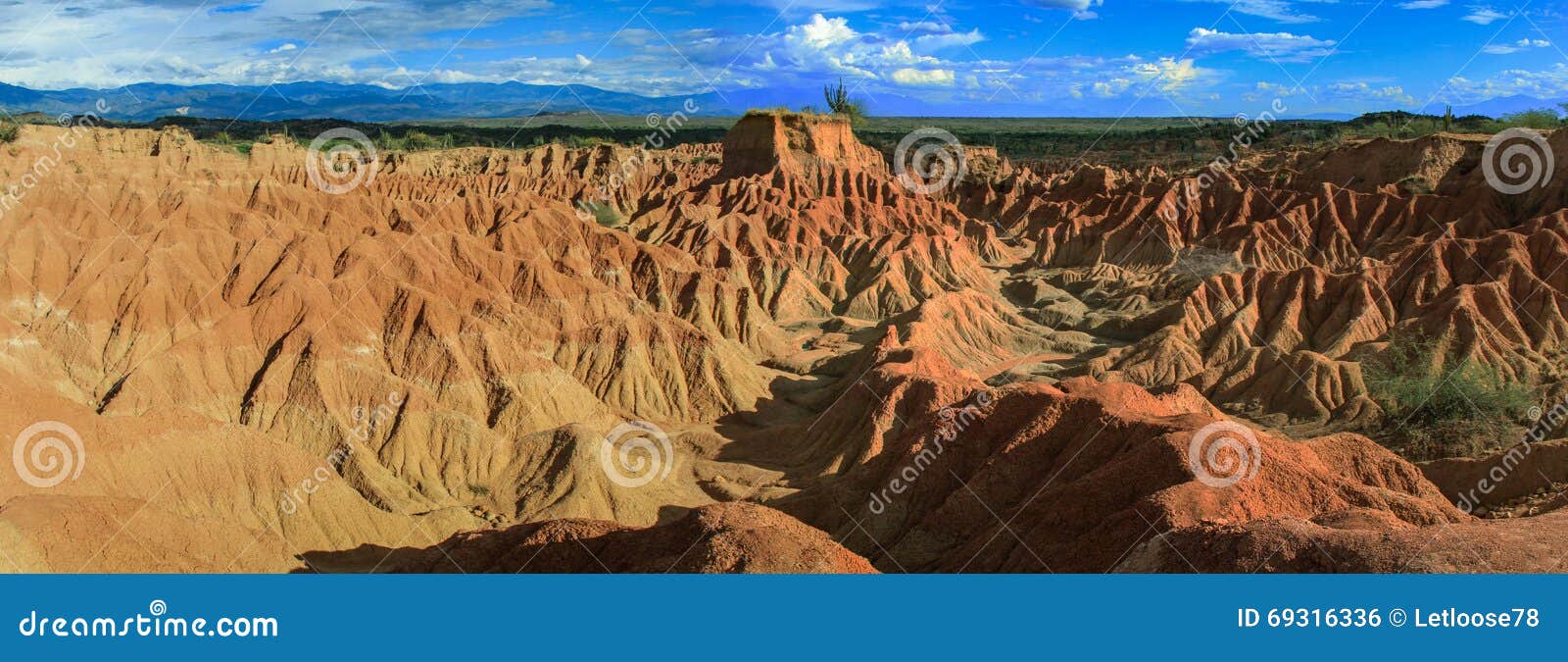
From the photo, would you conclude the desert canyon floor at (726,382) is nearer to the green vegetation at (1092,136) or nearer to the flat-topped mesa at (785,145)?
the flat-topped mesa at (785,145)

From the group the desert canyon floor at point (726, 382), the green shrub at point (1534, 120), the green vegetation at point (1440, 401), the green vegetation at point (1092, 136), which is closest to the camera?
the desert canyon floor at point (726, 382)

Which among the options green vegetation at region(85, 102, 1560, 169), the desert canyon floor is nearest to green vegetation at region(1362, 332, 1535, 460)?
the desert canyon floor

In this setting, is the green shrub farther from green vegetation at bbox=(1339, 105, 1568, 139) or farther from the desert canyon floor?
the desert canyon floor

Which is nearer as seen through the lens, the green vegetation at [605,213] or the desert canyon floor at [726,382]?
the desert canyon floor at [726,382]

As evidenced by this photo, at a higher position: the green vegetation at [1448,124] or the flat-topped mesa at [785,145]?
the green vegetation at [1448,124]

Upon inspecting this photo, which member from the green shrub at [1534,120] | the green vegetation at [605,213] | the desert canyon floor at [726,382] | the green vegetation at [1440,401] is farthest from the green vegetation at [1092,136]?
the green vegetation at [1440,401]

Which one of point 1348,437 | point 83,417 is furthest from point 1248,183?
point 83,417

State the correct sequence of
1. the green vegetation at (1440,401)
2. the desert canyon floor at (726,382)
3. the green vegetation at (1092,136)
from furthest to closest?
the green vegetation at (1092,136)
the green vegetation at (1440,401)
the desert canyon floor at (726,382)

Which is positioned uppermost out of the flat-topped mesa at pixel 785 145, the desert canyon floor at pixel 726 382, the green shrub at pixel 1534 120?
the green shrub at pixel 1534 120

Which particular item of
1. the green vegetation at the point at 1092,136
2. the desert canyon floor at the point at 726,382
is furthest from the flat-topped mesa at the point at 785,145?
the desert canyon floor at the point at 726,382
